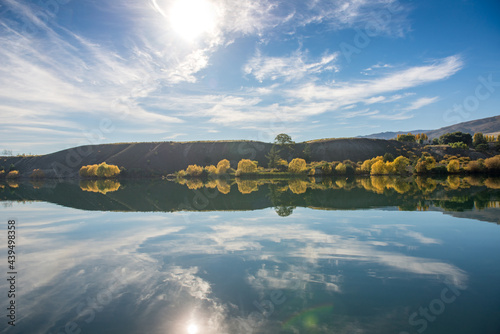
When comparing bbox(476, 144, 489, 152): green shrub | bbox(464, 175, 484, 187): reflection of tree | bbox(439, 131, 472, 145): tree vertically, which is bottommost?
bbox(464, 175, 484, 187): reflection of tree

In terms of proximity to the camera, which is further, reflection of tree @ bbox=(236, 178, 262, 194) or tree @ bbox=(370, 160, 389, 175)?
tree @ bbox=(370, 160, 389, 175)

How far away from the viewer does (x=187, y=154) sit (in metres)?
181

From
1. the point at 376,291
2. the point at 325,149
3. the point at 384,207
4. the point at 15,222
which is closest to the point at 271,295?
the point at 376,291

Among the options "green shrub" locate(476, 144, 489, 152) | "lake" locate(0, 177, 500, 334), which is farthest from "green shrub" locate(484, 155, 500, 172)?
"lake" locate(0, 177, 500, 334)

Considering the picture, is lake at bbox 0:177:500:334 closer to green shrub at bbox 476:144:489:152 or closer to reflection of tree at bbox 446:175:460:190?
reflection of tree at bbox 446:175:460:190

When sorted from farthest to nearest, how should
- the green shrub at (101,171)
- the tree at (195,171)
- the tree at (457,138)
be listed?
the tree at (457,138) → the green shrub at (101,171) → the tree at (195,171)

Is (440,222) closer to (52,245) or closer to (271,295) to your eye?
(271,295)

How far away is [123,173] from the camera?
143 metres

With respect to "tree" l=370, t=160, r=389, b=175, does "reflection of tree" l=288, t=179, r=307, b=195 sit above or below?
below

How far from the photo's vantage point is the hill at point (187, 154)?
164 meters

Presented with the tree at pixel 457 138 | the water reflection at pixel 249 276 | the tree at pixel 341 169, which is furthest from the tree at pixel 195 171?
the tree at pixel 457 138

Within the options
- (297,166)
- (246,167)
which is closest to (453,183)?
(297,166)

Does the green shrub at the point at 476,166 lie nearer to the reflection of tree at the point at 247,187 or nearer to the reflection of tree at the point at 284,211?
the reflection of tree at the point at 247,187

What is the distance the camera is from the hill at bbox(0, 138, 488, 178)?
164 metres
